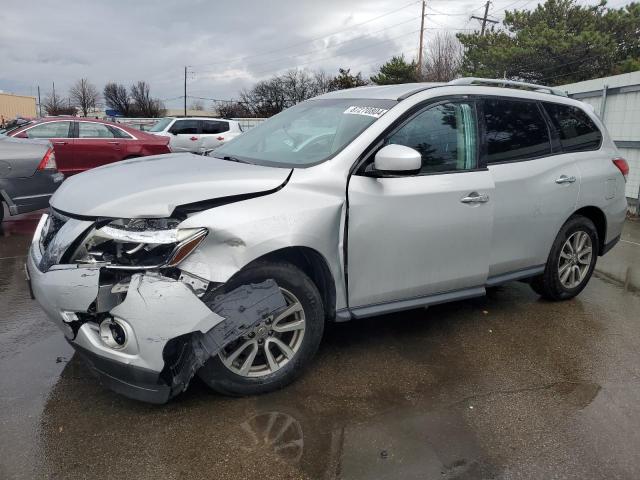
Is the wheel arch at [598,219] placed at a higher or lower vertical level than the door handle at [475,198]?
lower

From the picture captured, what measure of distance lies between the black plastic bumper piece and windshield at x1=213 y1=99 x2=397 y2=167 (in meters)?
1.44

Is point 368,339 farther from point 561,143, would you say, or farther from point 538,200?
point 561,143

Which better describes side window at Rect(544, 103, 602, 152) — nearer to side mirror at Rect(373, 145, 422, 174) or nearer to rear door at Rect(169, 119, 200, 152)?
side mirror at Rect(373, 145, 422, 174)

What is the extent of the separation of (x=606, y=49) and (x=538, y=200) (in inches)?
1026

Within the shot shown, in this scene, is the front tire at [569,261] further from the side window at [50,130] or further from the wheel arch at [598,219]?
the side window at [50,130]

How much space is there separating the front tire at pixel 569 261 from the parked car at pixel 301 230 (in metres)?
0.03

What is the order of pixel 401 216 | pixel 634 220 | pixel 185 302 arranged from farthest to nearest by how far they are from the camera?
pixel 634 220 → pixel 401 216 → pixel 185 302

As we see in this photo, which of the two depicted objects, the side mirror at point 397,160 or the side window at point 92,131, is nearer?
the side mirror at point 397,160

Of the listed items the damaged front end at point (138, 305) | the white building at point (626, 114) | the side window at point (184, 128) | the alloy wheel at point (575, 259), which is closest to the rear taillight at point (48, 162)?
the damaged front end at point (138, 305)

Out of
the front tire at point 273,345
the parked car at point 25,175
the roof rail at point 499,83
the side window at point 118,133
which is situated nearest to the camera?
the front tire at point 273,345

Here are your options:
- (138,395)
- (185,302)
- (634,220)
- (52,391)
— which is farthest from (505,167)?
(634,220)

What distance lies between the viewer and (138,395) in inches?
99.3

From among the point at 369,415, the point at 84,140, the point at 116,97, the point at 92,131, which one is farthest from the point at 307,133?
the point at 116,97

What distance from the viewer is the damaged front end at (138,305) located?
7.91 feet
